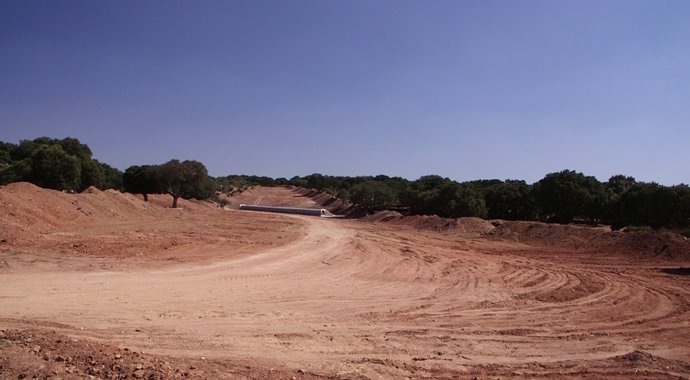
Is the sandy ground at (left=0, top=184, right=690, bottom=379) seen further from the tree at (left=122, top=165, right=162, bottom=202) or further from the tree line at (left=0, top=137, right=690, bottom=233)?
the tree at (left=122, top=165, right=162, bottom=202)

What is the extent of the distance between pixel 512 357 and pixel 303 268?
1021 cm

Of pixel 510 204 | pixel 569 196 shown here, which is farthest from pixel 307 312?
pixel 510 204

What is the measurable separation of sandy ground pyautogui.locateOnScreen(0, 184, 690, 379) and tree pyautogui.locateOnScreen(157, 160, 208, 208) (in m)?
27.0

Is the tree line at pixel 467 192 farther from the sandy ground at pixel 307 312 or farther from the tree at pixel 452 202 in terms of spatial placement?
the sandy ground at pixel 307 312

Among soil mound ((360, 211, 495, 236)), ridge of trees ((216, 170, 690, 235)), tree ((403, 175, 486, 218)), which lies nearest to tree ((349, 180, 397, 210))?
ridge of trees ((216, 170, 690, 235))

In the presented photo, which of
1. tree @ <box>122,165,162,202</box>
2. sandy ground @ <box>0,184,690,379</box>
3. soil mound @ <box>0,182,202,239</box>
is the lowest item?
sandy ground @ <box>0,184,690,379</box>

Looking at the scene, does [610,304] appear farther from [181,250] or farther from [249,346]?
[181,250]

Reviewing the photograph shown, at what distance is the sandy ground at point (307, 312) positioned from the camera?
7059 millimetres

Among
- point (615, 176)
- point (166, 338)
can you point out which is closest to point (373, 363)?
point (166, 338)

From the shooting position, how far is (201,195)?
63.7 m

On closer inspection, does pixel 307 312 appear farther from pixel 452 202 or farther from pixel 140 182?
pixel 140 182

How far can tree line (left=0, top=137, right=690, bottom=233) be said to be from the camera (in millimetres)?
42375

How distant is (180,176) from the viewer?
50438 millimetres

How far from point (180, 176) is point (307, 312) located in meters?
43.0
